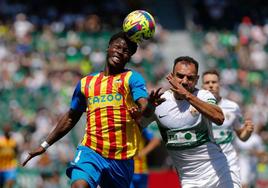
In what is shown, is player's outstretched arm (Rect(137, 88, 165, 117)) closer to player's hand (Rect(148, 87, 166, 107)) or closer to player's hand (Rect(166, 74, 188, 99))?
player's hand (Rect(148, 87, 166, 107))

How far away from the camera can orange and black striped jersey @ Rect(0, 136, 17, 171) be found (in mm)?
16281

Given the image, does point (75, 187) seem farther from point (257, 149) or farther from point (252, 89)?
point (252, 89)

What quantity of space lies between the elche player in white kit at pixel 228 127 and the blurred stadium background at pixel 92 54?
4.16 meters

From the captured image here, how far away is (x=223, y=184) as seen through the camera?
27.6 feet

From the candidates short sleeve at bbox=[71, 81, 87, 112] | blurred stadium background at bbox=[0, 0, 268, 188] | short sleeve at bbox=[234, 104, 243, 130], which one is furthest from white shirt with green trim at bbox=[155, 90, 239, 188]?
blurred stadium background at bbox=[0, 0, 268, 188]

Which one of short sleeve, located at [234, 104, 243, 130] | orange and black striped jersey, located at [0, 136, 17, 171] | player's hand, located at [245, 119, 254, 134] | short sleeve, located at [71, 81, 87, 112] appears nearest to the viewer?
short sleeve, located at [71, 81, 87, 112]

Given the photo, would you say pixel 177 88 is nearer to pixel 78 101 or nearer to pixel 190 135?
pixel 190 135

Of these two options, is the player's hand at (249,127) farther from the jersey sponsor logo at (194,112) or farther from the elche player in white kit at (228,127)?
the jersey sponsor logo at (194,112)

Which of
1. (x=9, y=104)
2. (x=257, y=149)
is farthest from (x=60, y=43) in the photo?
(x=257, y=149)

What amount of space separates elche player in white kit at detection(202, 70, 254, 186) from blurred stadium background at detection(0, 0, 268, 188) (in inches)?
164

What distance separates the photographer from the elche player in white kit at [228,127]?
10047 millimetres

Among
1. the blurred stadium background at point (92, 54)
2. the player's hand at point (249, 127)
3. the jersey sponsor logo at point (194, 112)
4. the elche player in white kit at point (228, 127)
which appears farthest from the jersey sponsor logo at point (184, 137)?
the blurred stadium background at point (92, 54)

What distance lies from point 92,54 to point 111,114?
14.7 metres

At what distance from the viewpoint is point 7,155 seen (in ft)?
53.5
